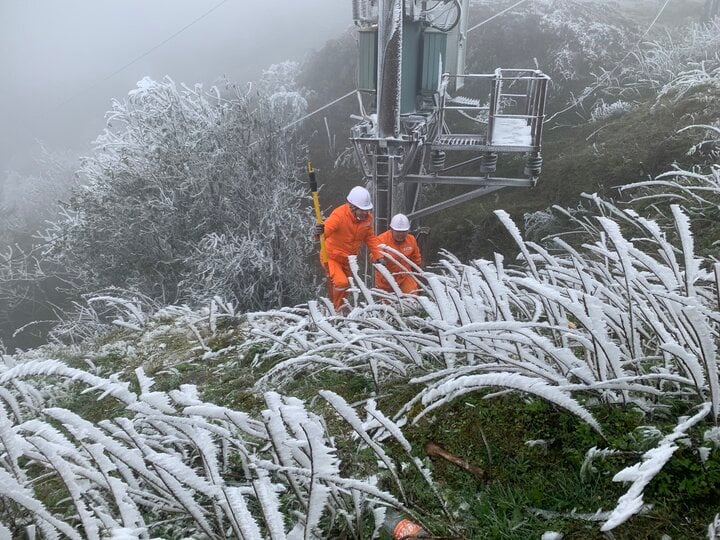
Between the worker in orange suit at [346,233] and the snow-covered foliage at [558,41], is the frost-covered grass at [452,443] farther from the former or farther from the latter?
the snow-covered foliage at [558,41]

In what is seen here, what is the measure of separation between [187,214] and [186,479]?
9.28 meters

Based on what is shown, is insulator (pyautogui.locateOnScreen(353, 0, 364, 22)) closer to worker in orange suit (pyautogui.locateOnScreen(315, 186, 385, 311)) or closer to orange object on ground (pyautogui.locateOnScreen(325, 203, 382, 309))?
worker in orange suit (pyautogui.locateOnScreen(315, 186, 385, 311))

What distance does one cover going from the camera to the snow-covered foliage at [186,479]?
111cm

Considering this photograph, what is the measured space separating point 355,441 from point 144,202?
9.22m

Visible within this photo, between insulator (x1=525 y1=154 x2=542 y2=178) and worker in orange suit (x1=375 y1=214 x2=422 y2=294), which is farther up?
insulator (x1=525 y1=154 x2=542 y2=178)

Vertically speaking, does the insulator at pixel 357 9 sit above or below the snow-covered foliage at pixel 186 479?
above

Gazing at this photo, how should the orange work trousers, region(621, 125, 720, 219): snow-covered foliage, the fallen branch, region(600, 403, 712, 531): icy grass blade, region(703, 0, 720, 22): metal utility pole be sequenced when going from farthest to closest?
region(703, 0, 720, 22): metal utility pole < the orange work trousers < region(621, 125, 720, 219): snow-covered foliage < the fallen branch < region(600, 403, 712, 531): icy grass blade

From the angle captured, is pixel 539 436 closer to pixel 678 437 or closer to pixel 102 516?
pixel 678 437

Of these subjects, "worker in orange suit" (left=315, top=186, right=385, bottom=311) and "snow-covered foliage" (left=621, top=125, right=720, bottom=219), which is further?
"worker in orange suit" (left=315, top=186, right=385, bottom=311)

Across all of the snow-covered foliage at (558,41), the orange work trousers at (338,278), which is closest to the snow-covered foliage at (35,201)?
the snow-covered foliage at (558,41)

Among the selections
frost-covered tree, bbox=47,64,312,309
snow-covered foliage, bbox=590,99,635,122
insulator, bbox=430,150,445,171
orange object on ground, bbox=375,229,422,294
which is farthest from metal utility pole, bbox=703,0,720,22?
orange object on ground, bbox=375,229,422,294

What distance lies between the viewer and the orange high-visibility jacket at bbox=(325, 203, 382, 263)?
5.30m

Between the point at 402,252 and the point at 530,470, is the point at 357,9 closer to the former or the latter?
the point at 402,252

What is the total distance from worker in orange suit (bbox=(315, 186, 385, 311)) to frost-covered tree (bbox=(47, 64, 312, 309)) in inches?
161
